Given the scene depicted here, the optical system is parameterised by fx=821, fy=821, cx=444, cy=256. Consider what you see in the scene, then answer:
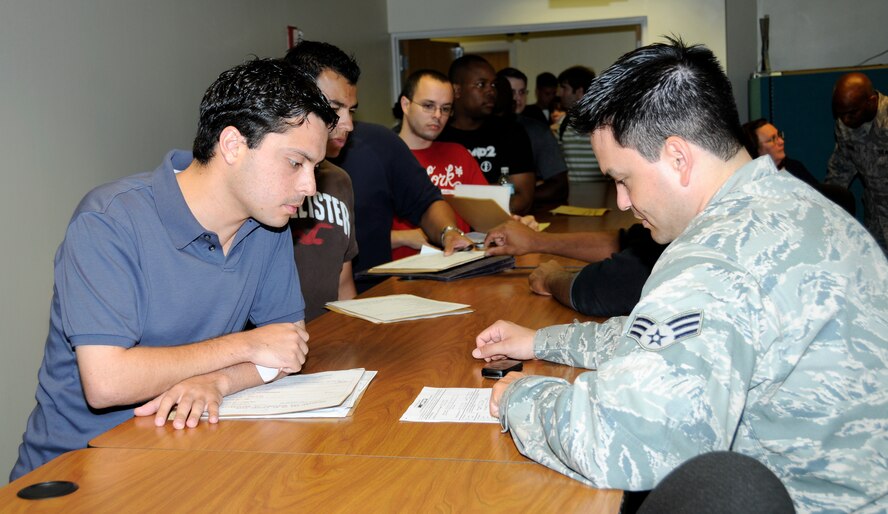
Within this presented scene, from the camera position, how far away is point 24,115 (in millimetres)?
3023

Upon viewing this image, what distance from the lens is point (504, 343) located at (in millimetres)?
1875

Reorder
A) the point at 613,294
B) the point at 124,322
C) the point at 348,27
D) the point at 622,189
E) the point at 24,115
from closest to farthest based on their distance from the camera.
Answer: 1. the point at 622,189
2. the point at 124,322
3. the point at 613,294
4. the point at 24,115
5. the point at 348,27

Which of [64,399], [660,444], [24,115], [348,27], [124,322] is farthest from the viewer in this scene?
[348,27]

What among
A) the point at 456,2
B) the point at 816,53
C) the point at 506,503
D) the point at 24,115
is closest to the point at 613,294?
the point at 506,503

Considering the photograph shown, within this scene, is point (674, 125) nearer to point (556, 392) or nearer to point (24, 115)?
point (556, 392)

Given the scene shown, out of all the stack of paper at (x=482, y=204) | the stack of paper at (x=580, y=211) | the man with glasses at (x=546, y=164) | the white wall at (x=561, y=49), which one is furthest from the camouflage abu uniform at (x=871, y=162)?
the white wall at (x=561, y=49)

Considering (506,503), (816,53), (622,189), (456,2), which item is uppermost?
(456,2)

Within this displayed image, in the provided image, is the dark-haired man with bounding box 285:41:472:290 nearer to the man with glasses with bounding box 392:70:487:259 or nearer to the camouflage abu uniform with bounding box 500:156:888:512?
the man with glasses with bounding box 392:70:487:259

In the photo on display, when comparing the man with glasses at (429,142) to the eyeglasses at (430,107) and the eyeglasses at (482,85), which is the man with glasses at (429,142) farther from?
the eyeglasses at (482,85)

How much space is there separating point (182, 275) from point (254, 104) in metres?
0.40

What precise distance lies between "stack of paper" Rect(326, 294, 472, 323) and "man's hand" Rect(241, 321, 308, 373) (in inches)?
21.2

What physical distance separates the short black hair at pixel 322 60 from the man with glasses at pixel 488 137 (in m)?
2.18

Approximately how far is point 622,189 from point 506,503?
0.57 metres

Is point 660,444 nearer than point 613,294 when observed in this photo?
Yes
